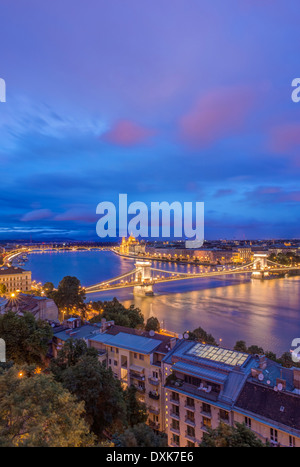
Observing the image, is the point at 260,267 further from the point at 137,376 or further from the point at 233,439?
the point at 233,439

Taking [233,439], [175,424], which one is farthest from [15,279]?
[233,439]

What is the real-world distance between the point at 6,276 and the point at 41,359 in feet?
34.3

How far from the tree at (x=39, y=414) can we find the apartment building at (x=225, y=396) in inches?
70.2

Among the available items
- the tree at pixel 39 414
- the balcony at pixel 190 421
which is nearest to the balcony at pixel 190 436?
the balcony at pixel 190 421

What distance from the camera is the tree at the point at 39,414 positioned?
173cm

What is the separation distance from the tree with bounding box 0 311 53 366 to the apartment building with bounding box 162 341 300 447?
203cm

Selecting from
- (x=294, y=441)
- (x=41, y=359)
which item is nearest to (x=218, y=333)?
(x=41, y=359)

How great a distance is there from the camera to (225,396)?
3244mm

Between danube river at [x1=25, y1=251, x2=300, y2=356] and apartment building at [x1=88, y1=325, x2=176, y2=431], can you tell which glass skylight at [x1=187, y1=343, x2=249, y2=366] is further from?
danube river at [x1=25, y1=251, x2=300, y2=356]

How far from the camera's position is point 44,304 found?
7.32 metres

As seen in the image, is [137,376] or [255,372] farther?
[137,376]

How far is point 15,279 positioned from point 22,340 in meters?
10.7

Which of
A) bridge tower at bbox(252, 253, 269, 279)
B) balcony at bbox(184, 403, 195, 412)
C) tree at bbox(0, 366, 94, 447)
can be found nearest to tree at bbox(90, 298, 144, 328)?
balcony at bbox(184, 403, 195, 412)

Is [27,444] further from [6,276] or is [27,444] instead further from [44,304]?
[6,276]
